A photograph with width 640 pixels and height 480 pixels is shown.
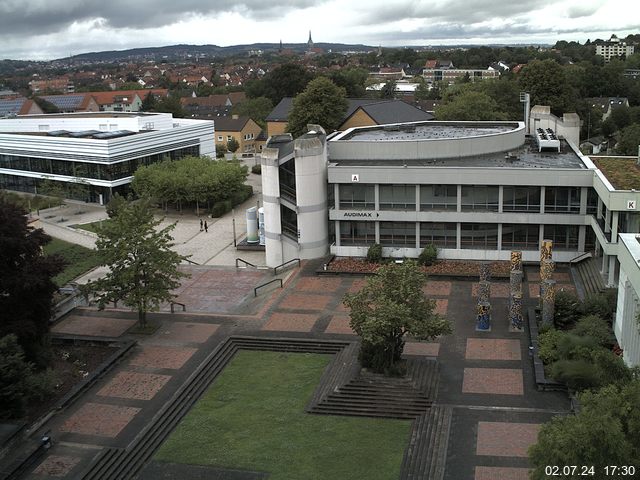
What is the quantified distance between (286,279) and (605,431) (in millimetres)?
27848

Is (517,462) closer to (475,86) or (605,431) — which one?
(605,431)

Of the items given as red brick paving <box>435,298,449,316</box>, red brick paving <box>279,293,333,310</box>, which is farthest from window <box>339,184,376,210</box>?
red brick paving <box>435,298,449,316</box>

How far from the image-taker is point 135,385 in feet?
96.7

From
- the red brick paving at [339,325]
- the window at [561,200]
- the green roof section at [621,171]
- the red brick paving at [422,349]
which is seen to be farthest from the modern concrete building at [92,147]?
the red brick paving at [422,349]

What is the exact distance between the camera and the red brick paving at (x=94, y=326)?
1390 inches

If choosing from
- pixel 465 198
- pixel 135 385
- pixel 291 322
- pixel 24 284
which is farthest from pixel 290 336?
pixel 465 198

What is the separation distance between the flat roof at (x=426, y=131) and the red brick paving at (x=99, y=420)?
27.9 m

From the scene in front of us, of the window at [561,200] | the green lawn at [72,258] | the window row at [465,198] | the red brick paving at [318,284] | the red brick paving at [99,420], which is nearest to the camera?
the red brick paving at [99,420]

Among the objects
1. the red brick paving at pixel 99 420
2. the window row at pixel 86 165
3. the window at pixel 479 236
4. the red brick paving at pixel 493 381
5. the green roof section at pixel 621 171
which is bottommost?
the red brick paving at pixel 99 420

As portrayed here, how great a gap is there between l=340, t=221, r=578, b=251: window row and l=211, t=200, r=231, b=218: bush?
1855cm

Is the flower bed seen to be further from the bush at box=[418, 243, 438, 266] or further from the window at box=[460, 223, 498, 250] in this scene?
the window at box=[460, 223, 498, 250]

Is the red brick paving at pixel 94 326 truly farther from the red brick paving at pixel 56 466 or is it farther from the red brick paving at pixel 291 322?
the red brick paving at pixel 56 466

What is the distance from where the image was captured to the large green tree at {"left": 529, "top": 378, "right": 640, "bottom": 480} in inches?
598

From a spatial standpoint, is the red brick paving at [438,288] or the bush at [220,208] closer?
the red brick paving at [438,288]
